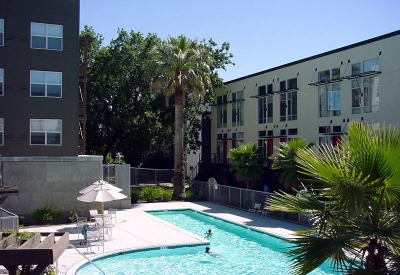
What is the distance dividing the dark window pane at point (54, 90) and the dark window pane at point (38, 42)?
2168 millimetres

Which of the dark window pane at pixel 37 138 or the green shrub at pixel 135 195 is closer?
the dark window pane at pixel 37 138

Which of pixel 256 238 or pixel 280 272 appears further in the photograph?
pixel 256 238

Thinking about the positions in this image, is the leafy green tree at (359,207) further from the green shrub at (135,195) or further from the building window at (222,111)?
the building window at (222,111)

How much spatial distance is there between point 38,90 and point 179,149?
11085 mm

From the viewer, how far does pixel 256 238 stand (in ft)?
67.0

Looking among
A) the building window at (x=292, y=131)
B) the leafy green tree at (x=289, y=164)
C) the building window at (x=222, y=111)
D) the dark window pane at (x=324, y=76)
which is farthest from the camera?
the building window at (x=222, y=111)

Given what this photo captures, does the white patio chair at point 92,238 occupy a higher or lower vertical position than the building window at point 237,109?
lower

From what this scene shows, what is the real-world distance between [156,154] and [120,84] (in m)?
14.4

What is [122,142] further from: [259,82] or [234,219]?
[234,219]

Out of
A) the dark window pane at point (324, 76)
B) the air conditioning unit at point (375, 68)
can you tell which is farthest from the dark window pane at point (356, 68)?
the dark window pane at point (324, 76)

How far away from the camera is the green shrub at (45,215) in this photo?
74.5 ft

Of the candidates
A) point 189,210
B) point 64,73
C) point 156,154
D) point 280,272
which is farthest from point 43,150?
point 156,154

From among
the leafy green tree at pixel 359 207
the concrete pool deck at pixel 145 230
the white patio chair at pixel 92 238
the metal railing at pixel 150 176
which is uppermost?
the leafy green tree at pixel 359 207

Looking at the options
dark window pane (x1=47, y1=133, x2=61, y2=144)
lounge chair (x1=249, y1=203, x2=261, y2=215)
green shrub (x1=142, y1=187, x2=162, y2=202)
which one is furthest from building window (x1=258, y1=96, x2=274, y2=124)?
dark window pane (x1=47, y1=133, x2=61, y2=144)
